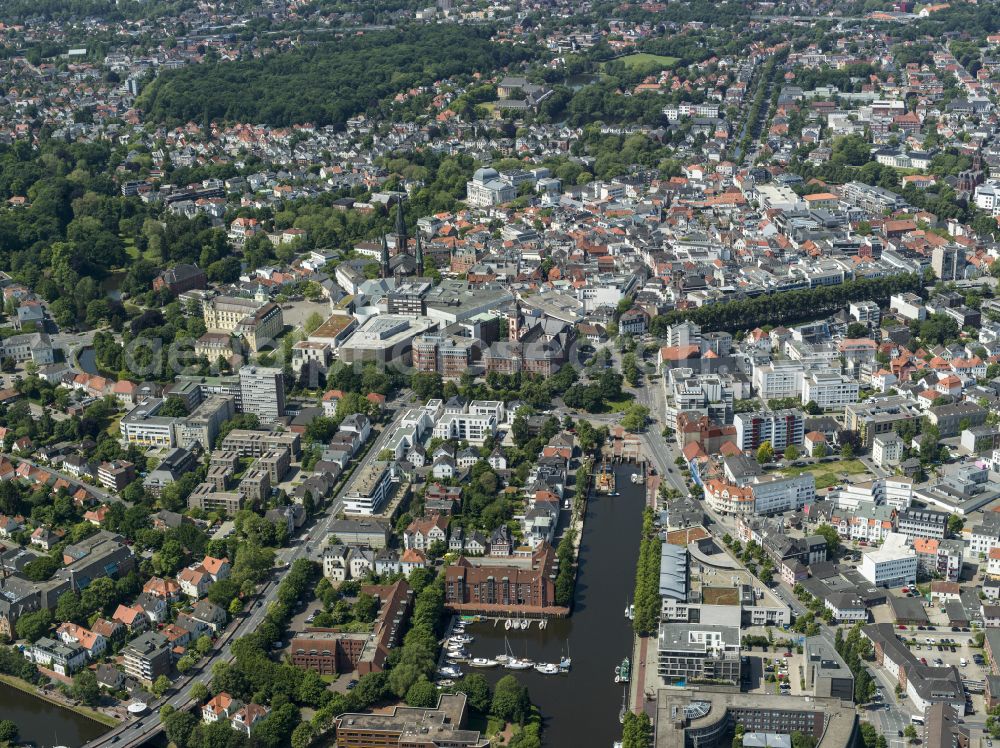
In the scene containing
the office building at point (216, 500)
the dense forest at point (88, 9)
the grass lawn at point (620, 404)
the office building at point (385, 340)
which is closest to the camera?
the office building at point (216, 500)

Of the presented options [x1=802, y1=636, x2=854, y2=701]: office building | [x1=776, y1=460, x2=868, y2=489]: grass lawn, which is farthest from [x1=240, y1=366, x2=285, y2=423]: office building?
[x1=802, y1=636, x2=854, y2=701]: office building

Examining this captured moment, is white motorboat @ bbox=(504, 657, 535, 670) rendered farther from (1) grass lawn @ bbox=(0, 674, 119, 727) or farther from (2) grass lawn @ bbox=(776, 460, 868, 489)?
(2) grass lawn @ bbox=(776, 460, 868, 489)

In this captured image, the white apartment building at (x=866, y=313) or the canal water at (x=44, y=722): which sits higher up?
the canal water at (x=44, y=722)

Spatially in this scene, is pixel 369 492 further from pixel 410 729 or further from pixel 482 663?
pixel 410 729

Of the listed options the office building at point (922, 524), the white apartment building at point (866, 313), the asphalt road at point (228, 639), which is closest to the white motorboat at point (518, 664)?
the asphalt road at point (228, 639)

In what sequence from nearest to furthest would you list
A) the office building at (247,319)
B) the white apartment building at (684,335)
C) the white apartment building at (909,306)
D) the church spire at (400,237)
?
the white apartment building at (684,335), the office building at (247,319), the white apartment building at (909,306), the church spire at (400,237)

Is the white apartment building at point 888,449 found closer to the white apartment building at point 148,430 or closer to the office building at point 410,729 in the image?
the office building at point 410,729

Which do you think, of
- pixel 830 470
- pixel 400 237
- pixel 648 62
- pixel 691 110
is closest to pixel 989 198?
pixel 691 110
